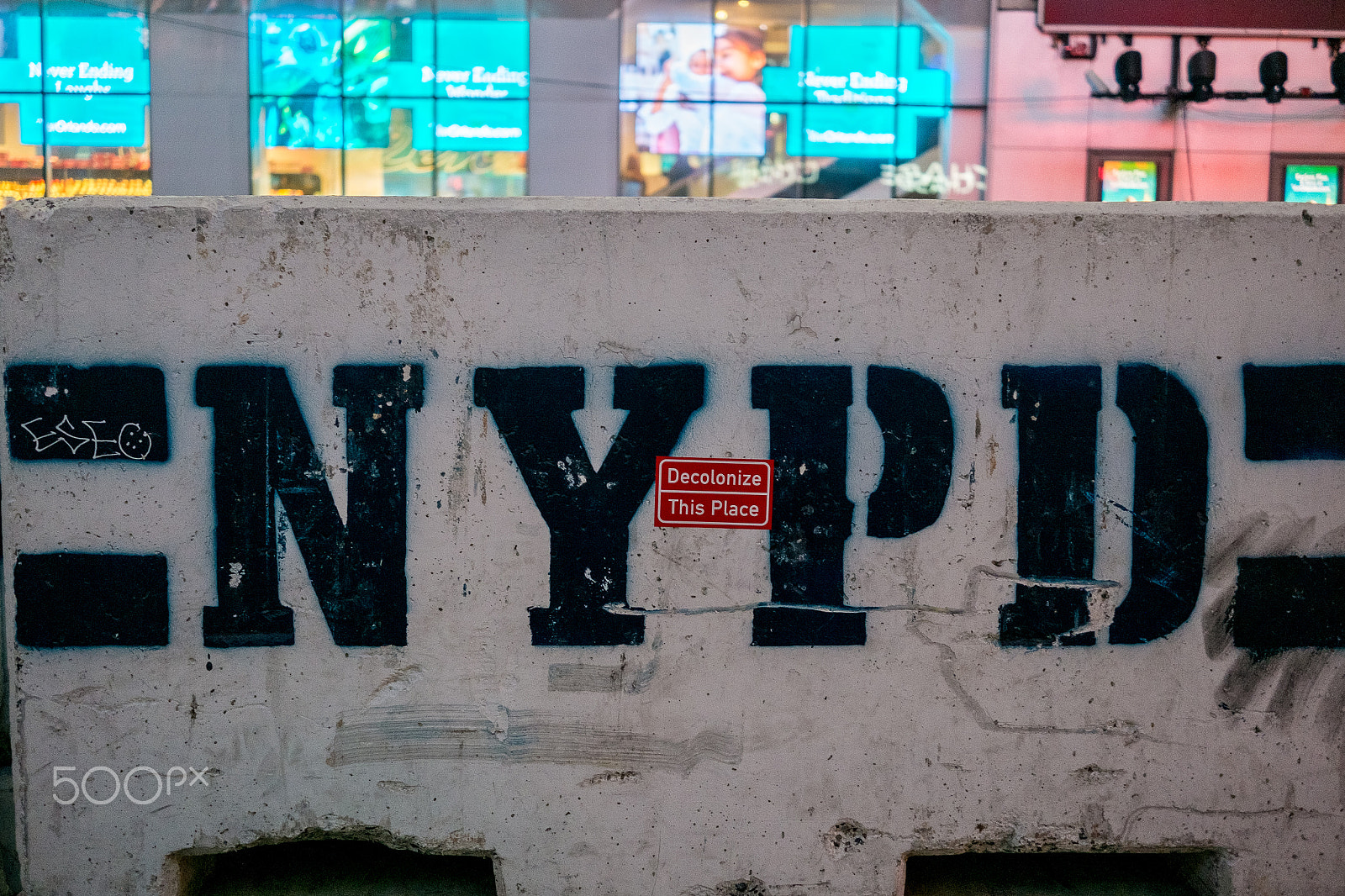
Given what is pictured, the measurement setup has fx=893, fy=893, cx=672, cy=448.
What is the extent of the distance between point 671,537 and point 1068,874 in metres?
1.44

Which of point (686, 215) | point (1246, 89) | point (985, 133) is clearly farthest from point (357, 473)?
point (1246, 89)

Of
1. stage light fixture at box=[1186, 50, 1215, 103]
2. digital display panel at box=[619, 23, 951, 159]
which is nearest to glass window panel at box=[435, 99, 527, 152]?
digital display panel at box=[619, 23, 951, 159]

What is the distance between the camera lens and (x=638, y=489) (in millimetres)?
2248

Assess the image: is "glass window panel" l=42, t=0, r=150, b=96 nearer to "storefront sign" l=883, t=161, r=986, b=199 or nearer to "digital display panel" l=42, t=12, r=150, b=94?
"digital display panel" l=42, t=12, r=150, b=94

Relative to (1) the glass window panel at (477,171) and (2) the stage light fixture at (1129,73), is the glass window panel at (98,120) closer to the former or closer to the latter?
(1) the glass window panel at (477,171)

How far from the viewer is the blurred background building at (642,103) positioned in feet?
33.3

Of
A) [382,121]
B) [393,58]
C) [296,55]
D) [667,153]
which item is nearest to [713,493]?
[667,153]

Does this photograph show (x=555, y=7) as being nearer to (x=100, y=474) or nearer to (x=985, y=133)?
(x=985, y=133)

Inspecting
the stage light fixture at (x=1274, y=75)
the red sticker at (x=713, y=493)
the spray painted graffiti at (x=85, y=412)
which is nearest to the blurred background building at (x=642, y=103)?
the stage light fixture at (x=1274, y=75)

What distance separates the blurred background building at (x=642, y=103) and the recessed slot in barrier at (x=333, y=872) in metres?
8.80

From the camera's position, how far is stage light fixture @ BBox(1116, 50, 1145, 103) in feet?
32.3

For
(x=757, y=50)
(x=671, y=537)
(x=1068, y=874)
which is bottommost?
(x=1068, y=874)

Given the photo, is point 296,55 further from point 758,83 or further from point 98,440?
point 98,440

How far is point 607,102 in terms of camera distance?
10.4 m
